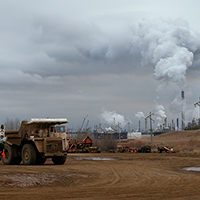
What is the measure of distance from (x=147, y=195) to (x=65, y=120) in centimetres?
1477

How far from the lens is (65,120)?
2630 cm

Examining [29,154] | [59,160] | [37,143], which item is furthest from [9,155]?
[59,160]

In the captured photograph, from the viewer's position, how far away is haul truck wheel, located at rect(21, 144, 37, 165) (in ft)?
81.7

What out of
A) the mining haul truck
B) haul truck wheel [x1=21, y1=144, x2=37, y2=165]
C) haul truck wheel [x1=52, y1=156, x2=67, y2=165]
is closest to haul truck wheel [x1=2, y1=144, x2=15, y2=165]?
the mining haul truck

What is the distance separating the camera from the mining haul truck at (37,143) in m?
24.9

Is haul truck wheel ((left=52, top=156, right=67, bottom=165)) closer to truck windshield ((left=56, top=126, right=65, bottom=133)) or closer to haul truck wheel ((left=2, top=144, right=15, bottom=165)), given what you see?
truck windshield ((left=56, top=126, right=65, bottom=133))

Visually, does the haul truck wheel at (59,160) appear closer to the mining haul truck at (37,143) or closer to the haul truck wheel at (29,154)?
the mining haul truck at (37,143)

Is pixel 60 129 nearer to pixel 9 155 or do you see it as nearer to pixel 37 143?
pixel 37 143

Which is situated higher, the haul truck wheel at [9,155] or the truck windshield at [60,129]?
the truck windshield at [60,129]

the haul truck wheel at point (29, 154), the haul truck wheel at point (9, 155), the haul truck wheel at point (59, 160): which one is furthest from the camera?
the haul truck wheel at point (59, 160)

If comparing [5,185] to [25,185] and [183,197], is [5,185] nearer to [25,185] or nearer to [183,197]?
[25,185]

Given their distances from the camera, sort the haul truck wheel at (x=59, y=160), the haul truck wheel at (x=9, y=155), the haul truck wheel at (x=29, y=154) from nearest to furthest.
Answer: the haul truck wheel at (x=29, y=154) < the haul truck wheel at (x=9, y=155) < the haul truck wheel at (x=59, y=160)

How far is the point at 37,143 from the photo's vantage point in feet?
81.7

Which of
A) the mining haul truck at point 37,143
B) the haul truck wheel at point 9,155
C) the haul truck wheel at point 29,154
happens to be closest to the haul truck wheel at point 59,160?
the mining haul truck at point 37,143
